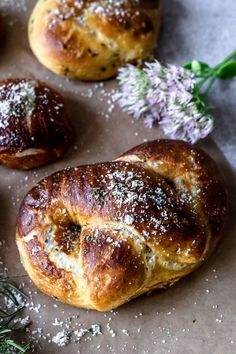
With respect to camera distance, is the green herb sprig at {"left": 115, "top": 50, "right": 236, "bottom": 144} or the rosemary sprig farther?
the green herb sprig at {"left": 115, "top": 50, "right": 236, "bottom": 144}

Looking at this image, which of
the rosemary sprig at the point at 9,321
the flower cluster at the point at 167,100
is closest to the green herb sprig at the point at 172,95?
the flower cluster at the point at 167,100

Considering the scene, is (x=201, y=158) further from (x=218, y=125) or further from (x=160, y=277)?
(x=160, y=277)

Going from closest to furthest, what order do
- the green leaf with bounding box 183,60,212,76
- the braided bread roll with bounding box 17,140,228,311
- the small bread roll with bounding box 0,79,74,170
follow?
the braided bread roll with bounding box 17,140,228,311 → the small bread roll with bounding box 0,79,74,170 → the green leaf with bounding box 183,60,212,76

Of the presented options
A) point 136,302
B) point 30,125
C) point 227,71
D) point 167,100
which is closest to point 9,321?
point 136,302

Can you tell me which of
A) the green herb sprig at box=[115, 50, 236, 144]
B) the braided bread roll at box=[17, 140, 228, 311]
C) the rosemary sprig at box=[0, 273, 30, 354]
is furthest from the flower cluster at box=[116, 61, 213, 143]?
the rosemary sprig at box=[0, 273, 30, 354]

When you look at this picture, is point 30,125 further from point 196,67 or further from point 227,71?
point 227,71

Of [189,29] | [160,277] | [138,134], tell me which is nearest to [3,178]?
[138,134]

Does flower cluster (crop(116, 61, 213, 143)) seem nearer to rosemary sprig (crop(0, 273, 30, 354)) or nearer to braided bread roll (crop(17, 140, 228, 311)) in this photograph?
braided bread roll (crop(17, 140, 228, 311))
